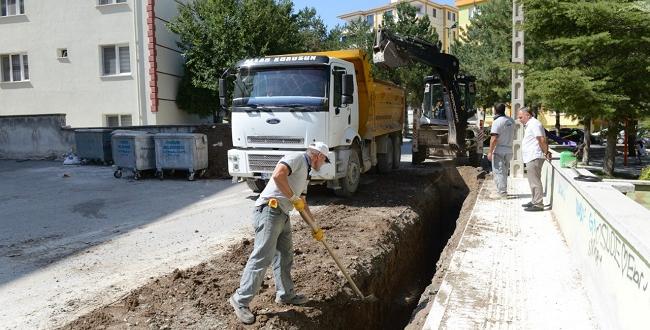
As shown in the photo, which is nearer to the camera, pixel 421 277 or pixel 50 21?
pixel 421 277

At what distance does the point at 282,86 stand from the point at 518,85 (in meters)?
6.37

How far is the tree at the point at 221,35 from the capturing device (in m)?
21.1

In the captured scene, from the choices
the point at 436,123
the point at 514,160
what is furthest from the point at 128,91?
the point at 514,160

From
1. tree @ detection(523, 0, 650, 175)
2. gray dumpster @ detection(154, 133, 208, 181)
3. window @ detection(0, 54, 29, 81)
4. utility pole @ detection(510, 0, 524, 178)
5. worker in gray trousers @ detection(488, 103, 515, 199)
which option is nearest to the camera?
worker in gray trousers @ detection(488, 103, 515, 199)

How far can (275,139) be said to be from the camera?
964cm

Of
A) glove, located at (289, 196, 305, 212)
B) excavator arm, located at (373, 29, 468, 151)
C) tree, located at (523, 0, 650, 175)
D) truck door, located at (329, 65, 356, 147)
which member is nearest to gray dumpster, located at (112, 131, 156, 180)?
truck door, located at (329, 65, 356, 147)

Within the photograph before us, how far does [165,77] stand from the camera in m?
22.5

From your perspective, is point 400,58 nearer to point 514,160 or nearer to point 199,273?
point 514,160

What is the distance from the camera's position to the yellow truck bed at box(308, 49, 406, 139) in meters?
11.2

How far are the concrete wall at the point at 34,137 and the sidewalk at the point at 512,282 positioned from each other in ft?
51.9

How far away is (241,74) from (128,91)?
1380 cm

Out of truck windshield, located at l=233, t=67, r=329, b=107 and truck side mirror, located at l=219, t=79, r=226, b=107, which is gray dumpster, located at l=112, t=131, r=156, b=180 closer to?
truck side mirror, located at l=219, t=79, r=226, b=107

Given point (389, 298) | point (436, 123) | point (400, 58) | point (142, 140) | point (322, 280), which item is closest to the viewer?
point (322, 280)

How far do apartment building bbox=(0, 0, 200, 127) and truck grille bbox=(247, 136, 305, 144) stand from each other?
13.4m
